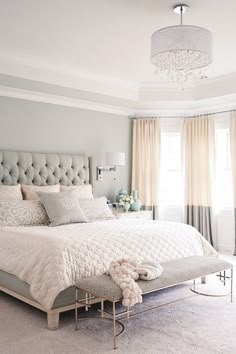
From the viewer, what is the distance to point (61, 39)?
4312mm

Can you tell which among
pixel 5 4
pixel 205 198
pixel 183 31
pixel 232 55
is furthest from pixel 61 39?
pixel 205 198

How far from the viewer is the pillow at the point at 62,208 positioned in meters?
4.49

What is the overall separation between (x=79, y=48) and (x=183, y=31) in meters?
1.52

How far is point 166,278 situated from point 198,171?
144 inches

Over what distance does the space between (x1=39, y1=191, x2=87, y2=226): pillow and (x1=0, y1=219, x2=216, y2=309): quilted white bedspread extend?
0.62 ft

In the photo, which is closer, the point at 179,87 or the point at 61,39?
the point at 61,39

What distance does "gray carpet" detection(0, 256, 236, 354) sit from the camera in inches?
111

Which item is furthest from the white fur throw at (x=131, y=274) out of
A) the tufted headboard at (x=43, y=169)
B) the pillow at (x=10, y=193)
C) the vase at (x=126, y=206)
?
the vase at (x=126, y=206)

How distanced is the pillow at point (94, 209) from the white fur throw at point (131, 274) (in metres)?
1.64

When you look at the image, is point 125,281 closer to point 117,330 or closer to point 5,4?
point 117,330

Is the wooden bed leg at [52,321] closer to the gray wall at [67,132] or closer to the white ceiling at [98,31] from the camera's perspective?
the white ceiling at [98,31]

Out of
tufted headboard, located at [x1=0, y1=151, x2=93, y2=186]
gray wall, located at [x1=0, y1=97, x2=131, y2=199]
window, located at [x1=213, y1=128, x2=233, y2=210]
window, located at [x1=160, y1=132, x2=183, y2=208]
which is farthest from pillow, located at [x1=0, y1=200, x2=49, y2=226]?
window, located at [x1=213, y1=128, x2=233, y2=210]

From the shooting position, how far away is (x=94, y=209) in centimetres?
503

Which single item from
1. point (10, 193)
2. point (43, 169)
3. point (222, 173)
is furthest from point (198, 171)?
point (10, 193)
